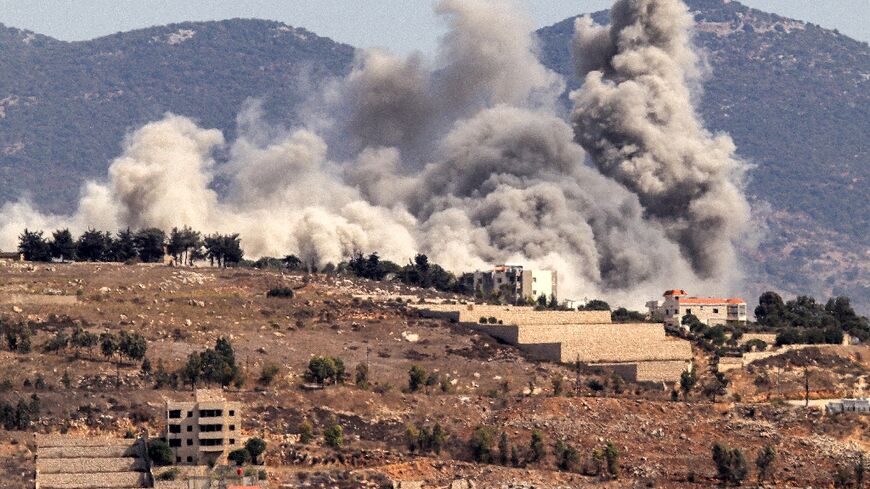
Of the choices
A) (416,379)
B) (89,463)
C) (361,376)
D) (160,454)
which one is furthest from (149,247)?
(89,463)

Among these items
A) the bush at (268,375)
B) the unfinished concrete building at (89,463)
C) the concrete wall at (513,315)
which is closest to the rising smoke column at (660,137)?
the concrete wall at (513,315)

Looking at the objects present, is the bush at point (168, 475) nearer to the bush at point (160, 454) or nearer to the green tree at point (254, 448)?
the bush at point (160, 454)

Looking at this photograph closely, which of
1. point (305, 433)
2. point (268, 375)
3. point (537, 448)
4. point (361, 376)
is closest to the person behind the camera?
point (305, 433)

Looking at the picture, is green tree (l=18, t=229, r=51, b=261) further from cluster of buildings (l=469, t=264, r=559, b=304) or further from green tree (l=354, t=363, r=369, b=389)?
green tree (l=354, t=363, r=369, b=389)

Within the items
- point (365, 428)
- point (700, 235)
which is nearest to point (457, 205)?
point (700, 235)

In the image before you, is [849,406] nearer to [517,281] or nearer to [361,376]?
[361,376]

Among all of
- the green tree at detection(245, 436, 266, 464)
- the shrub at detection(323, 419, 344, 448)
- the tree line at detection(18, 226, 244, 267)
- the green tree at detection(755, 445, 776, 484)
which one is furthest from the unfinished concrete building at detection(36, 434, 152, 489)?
the tree line at detection(18, 226, 244, 267)

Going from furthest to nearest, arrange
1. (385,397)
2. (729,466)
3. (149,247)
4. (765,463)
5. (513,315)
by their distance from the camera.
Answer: (149,247)
(513,315)
(385,397)
(765,463)
(729,466)
